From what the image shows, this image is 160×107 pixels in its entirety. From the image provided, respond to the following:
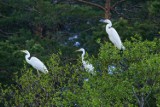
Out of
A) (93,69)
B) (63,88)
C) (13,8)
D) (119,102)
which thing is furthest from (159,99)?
(13,8)

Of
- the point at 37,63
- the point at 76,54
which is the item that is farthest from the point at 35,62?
the point at 76,54

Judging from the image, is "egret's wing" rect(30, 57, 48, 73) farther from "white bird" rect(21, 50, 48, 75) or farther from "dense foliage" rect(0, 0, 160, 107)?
"dense foliage" rect(0, 0, 160, 107)

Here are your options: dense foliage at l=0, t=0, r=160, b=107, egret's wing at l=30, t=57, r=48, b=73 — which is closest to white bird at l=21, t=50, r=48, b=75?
egret's wing at l=30, t=57, r=48, b=73

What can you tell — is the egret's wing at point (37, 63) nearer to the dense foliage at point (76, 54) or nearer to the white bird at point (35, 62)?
the white bird at point (35, 62)

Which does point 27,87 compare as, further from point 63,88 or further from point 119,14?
point 119,14

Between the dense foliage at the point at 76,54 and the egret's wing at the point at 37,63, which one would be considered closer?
the dense foliage at the point at 76,54

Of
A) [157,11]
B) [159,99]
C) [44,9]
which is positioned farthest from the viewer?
[44,9]

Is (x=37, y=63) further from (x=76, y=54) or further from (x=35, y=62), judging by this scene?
(x=76, y=54)

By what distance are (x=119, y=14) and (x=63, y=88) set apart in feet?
36.8

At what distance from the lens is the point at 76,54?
25.3m

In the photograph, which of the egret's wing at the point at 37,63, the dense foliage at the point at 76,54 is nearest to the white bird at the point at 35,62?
the egret's wing at the point at 37,63

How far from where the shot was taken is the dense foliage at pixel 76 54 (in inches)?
567

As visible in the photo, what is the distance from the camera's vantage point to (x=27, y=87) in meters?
17.0

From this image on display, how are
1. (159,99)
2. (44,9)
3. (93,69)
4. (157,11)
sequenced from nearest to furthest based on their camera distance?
(159,99)
(93,69)
(157,11)
(44,9)
